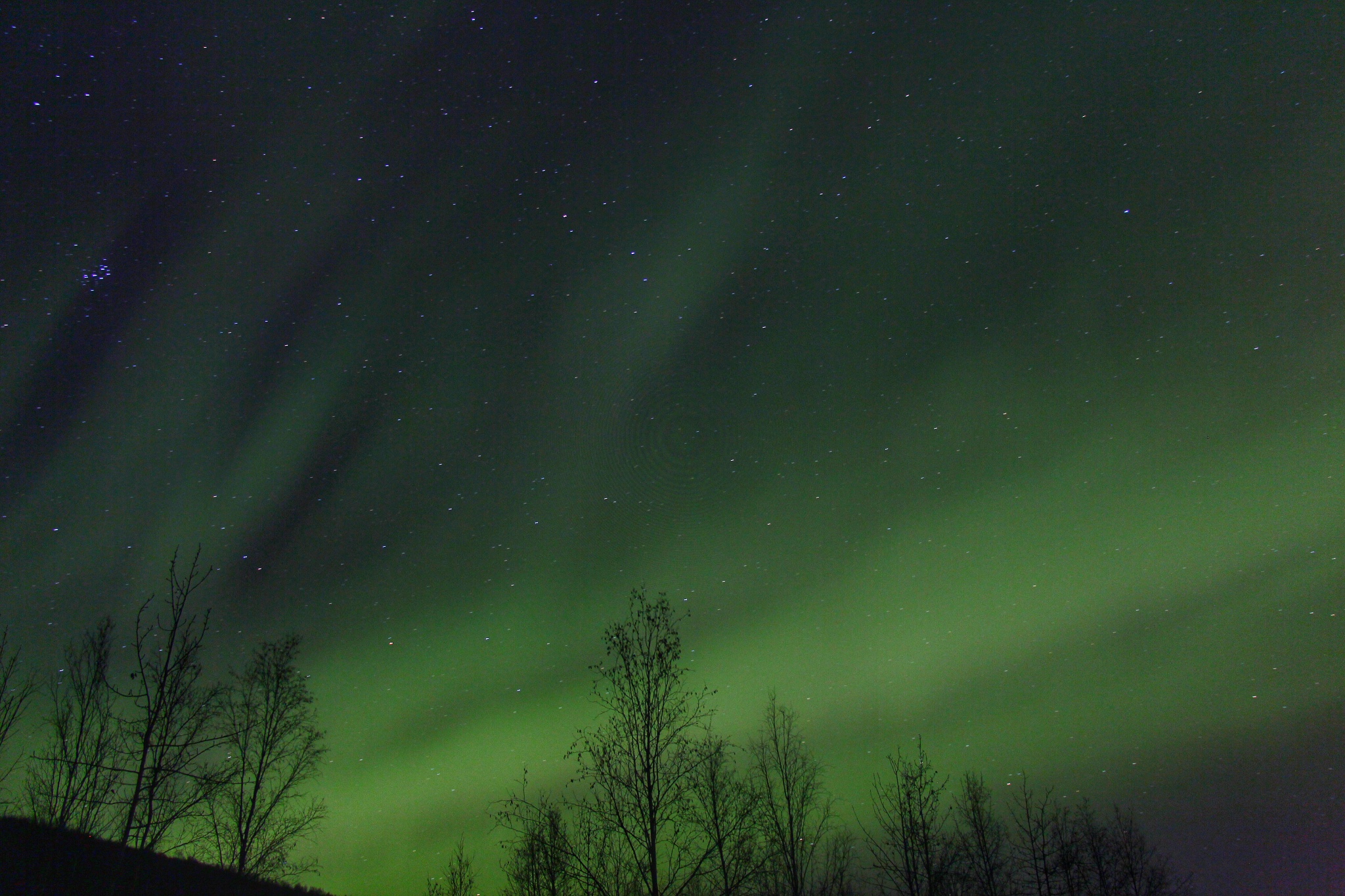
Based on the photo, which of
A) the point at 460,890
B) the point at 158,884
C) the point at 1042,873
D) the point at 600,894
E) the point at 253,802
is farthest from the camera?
the point at 460,890

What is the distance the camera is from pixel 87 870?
13180 millimetres

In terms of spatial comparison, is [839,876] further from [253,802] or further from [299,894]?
[253,802]

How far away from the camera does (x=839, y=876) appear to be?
2711cm

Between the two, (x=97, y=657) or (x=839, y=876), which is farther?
(x=839, y=876)

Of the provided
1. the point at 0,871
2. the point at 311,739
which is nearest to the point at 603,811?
the point at 0,871

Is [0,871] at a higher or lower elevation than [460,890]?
higher

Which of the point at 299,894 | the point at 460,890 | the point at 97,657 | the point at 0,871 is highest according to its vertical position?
the point at 97,657

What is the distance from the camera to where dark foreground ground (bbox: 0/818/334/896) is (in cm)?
1202

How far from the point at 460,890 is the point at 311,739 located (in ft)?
68.4

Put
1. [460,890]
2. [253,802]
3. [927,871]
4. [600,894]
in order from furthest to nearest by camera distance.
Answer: [460,890], [253,802], [927,871], [600,894]

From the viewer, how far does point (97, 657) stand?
24047 mm

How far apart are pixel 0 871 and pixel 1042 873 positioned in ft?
112

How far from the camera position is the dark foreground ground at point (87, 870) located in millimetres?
12023

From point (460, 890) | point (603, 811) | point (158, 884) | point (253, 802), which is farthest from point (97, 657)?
point (460, 890)
